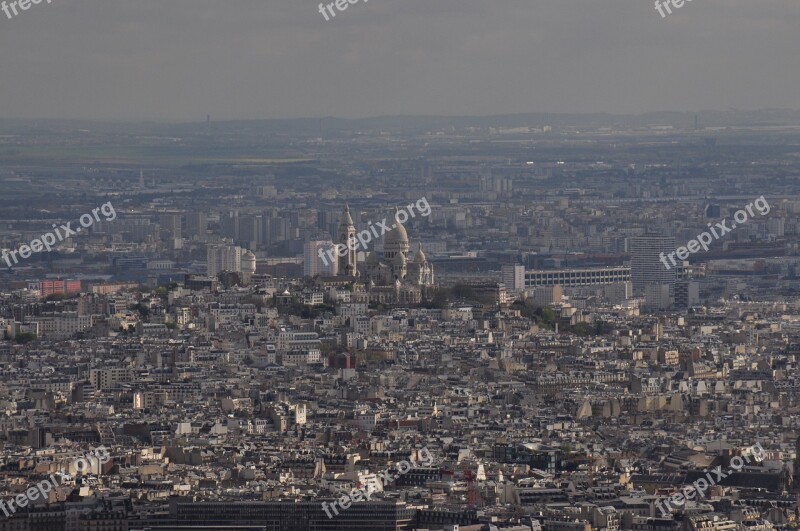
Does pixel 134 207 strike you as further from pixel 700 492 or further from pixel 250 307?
pixel 700 492

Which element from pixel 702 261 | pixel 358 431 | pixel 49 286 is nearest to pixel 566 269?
pixel 702 261

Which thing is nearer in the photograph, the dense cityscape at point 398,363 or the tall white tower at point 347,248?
the dense cityscape at point 398,363

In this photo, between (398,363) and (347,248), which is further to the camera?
(347,248)

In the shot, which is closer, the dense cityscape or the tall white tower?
the dense cityscape

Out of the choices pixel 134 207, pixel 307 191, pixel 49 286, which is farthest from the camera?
pixel 307 191

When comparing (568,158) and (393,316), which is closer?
(393,316)

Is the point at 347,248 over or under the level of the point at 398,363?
over

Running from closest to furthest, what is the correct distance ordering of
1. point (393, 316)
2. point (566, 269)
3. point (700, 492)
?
point (700, 492), point (393, 316), point (566, 269)

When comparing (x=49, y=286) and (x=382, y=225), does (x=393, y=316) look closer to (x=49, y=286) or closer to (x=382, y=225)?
(x=49, y=286)

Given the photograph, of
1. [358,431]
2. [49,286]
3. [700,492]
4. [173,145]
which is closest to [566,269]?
[49,286]
